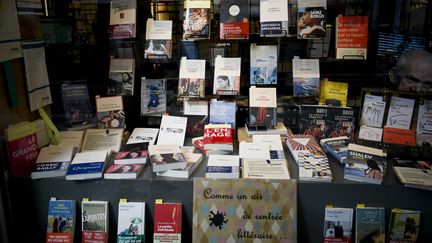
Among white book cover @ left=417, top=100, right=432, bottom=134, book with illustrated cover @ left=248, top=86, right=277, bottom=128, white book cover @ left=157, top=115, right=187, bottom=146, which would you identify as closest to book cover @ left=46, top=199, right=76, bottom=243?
white book cover @ left=157, top=115, right=187, bottom=146

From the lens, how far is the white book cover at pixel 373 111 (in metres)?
2.14

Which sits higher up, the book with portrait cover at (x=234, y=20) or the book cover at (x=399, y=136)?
the book with portrait cover at (x=234, y=20)

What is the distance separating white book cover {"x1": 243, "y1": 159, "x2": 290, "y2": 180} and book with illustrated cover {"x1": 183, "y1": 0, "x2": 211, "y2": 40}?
2.67ft

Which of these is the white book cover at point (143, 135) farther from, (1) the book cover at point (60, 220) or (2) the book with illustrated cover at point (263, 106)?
(2) the book with illustrated cover at point (263, 106)

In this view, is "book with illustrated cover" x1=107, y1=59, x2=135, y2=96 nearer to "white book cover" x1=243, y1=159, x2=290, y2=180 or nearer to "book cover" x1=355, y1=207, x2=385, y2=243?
"white book cover" x1=243, y1=159, x2=290, y2=180

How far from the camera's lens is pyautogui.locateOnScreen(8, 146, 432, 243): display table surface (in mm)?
1751

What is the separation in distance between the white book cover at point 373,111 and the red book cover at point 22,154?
6.27 feet

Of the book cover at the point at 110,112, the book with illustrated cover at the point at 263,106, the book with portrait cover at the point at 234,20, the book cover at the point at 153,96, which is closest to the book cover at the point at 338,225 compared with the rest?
the book with illustrated cover at the point at 263,106

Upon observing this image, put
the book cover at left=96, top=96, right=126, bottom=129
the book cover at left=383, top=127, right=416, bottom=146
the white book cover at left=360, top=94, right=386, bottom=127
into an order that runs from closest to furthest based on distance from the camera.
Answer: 1. the book cover at left=383, top=127, right=416, bottom=146
2. the white book cover at left=360, top=94, right=386, bottom=127
3. the book cover at left=96, top=96, right=126, bottom=129

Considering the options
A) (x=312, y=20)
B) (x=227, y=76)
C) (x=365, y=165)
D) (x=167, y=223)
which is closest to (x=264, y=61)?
(x=227, y=76)

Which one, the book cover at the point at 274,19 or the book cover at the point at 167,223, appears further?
the book cover at the point at 274,19

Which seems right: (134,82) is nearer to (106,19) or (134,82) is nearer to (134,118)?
(134,118)

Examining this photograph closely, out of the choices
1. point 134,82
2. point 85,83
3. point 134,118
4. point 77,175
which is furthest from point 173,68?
point 77,175

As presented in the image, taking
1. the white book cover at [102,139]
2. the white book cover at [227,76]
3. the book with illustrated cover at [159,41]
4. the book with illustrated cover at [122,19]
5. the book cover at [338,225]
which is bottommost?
the book cover at [338,225]
